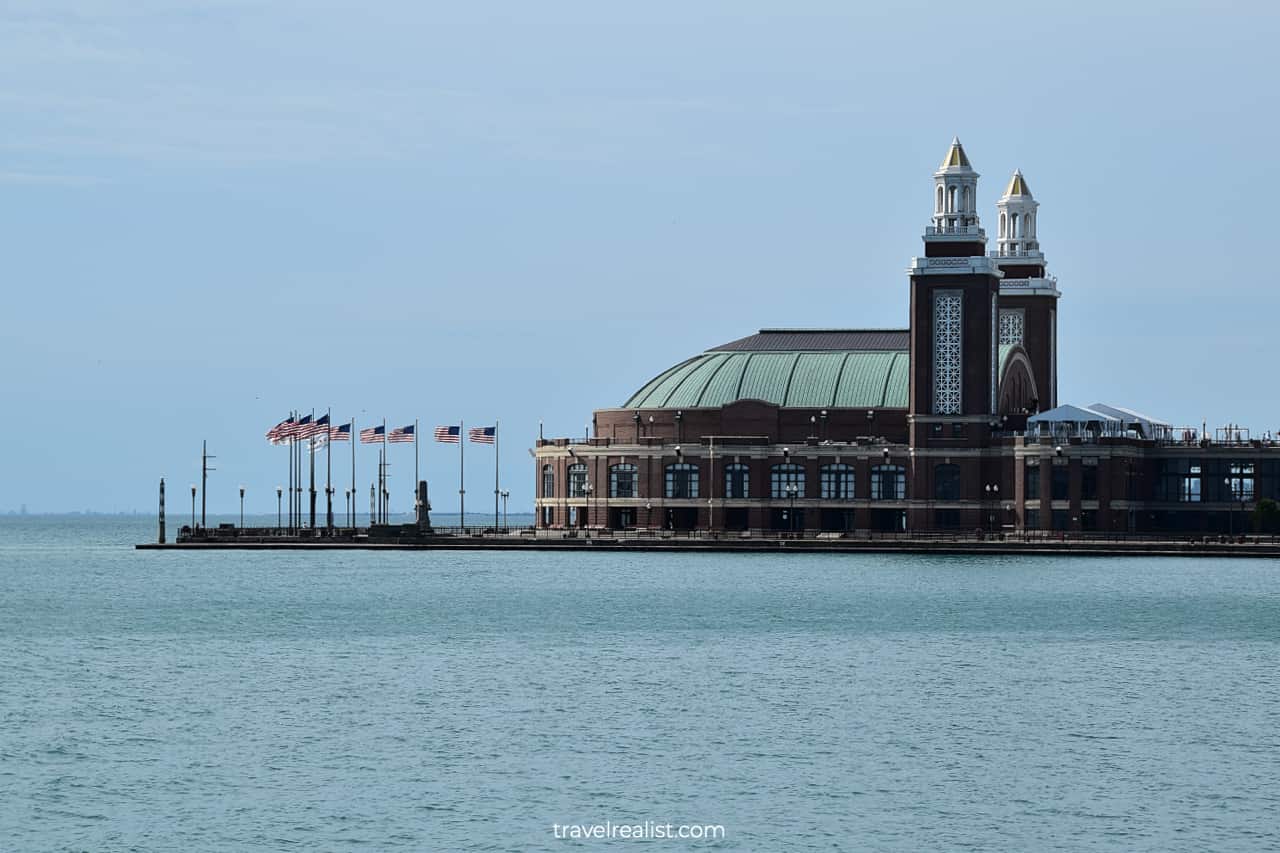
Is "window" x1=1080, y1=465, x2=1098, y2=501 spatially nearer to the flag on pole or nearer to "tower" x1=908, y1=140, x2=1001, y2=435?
"tower" x1=908, y1=140, x2=1001, y2=435

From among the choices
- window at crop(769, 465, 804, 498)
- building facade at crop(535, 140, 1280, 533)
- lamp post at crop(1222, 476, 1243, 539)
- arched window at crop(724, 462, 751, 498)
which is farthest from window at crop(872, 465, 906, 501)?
lamp post at crop(1222, 476, 1243, 539)

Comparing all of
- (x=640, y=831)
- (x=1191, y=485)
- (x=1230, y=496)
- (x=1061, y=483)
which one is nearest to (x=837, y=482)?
(x=1061, y=483)

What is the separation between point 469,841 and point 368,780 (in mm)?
8105

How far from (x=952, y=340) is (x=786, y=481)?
18361 mm

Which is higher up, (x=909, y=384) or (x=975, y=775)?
(x=909, y=384)

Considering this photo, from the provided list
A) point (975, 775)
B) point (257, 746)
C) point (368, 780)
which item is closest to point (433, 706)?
point (257, 746)

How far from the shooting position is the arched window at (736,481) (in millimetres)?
197750

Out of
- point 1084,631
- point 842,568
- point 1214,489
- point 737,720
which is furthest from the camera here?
point 1214,489

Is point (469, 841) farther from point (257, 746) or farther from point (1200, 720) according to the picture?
point (1200, 720)

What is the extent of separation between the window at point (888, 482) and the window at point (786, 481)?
6.41 meters

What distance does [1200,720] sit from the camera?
7106 cm

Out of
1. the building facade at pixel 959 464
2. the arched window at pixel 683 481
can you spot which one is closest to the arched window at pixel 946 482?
the building facade at pixel 959 464

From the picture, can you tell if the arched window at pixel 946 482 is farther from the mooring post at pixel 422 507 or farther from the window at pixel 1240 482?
the mooring post at pixel 422 507

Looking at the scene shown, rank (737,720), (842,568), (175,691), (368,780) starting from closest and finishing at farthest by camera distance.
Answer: (368,780), (737,720), (175,691), (842,568)
